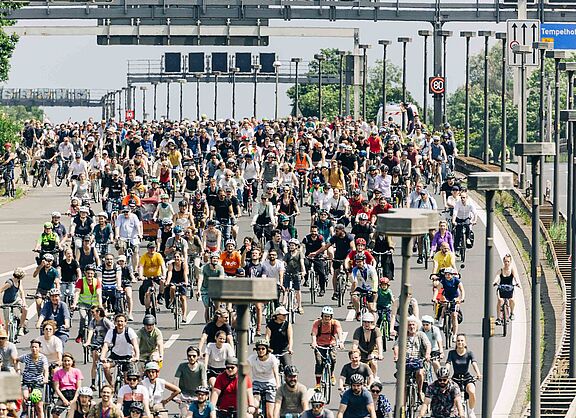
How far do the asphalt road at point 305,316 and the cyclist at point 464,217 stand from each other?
2.33ft

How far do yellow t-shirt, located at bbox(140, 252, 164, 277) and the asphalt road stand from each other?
102 cm

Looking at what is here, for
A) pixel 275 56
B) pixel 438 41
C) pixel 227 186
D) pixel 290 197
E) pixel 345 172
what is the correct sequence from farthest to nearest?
1. pixel 275 56
2. pixel 438 41
3. pixel 345 172
4. pixel 227 186
5. pixel 290 197

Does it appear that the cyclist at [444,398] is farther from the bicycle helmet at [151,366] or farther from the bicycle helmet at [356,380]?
the bicycle helmet at [151,366]

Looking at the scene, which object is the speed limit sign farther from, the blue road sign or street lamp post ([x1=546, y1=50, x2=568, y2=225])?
street lamp post ([x1=546, y1=50, x2=568, y2=225])

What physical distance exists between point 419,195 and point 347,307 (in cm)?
424

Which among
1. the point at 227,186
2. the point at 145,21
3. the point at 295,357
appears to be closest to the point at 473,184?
the point at 295,357

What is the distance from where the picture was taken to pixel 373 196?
36.8 metres

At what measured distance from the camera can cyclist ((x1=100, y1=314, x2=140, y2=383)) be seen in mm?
24359

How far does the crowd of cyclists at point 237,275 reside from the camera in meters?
22.5

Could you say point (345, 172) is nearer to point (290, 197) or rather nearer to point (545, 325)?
point (290, 197)

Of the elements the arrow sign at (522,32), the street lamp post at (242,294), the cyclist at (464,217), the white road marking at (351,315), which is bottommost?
the white road marking at (351,315)

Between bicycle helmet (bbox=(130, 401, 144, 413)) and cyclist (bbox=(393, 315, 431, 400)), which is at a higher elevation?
cyclist (bbox=(393, 315, 431, 400))

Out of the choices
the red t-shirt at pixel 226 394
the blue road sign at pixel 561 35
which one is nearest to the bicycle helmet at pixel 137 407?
the red t-shirt at pixel 226 394

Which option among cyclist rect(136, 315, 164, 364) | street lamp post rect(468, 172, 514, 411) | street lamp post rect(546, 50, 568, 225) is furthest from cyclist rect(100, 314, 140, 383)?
street lamp post rect(546, 50, 568, 225)
